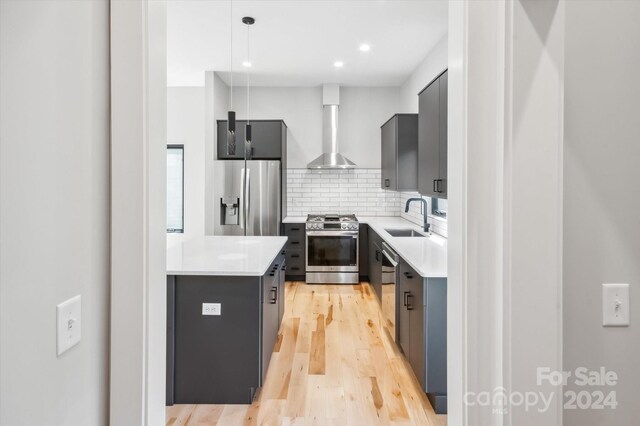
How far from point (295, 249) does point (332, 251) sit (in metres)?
0.54

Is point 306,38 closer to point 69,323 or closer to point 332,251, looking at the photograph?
point 332,251

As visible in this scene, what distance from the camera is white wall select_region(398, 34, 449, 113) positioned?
13.8ft

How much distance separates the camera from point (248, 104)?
5965 mm

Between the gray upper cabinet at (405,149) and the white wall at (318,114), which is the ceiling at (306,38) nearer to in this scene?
the white wall at (318,114)

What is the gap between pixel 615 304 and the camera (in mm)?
994

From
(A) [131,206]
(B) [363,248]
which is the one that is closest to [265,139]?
(B) [363,248]

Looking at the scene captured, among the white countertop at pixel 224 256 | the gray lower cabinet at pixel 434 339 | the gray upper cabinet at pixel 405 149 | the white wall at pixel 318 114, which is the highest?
the white wall at pixel 318 114

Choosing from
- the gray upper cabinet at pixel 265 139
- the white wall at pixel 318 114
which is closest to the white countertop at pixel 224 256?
the gray upper cabinet at pixel 265 139

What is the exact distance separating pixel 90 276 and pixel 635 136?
4.49 feet

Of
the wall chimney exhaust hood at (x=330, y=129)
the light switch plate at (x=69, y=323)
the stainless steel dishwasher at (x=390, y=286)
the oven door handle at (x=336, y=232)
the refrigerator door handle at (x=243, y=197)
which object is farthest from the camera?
the wall chimney exhaust hood at (x=330, y=129)

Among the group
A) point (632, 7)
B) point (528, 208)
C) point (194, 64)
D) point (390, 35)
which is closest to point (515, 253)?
point (528, 208)

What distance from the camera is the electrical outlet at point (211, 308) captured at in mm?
2453

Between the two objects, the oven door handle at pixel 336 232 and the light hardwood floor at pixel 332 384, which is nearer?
the light hardwood floor at pixel 332 384

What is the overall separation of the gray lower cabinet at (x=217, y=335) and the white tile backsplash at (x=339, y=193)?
3.93 meters
